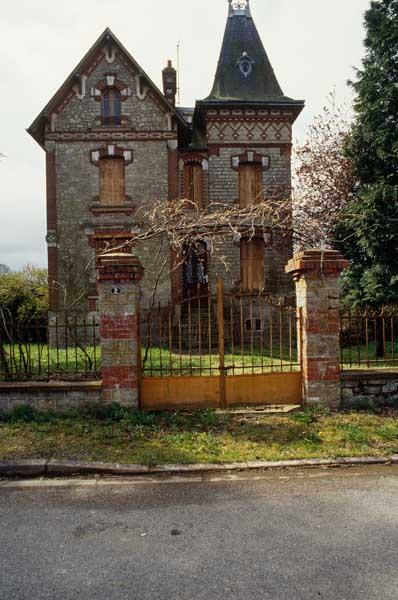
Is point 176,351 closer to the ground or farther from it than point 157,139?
closer to the ground

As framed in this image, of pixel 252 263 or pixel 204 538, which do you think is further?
pixel 252 263

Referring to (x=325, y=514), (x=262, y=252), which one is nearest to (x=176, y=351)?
(x=262, y=252)

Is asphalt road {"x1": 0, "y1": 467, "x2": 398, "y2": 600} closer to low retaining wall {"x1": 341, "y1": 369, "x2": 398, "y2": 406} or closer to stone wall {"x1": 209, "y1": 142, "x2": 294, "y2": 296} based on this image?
low retaining wall {"x1": 341, "y1": 369, "x2": 398, "y2": 406}

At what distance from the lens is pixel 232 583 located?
10.2 feet

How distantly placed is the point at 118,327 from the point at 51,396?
1429 millimetres

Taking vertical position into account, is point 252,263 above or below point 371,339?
above

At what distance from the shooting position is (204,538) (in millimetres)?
3703

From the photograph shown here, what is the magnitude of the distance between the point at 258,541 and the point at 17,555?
6.05 feet

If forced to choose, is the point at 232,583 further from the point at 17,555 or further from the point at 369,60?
the point at 369,60

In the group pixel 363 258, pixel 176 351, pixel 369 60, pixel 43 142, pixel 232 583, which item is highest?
pixel 369 60

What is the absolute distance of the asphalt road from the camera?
3078 mm

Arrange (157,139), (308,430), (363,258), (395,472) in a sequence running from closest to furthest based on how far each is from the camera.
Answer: (395,472) → (308,430) → (363,258) → (157,139)

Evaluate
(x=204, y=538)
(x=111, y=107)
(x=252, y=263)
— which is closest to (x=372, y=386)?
(x=204, y=538)

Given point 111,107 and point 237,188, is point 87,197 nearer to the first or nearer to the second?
point 111,107
